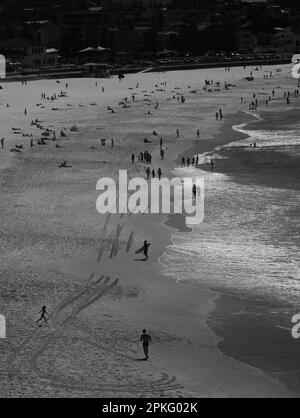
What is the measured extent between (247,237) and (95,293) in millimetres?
6693

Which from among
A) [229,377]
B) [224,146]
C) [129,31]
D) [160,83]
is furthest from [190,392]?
[129,31]

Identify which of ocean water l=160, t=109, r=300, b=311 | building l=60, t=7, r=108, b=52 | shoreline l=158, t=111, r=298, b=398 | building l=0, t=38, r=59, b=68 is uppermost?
building l=60, t=7, r=108, b=52

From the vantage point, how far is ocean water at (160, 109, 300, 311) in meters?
23.1

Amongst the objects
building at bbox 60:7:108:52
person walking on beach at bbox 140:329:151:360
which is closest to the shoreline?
person walking on beach at bbox 140:329:151:360

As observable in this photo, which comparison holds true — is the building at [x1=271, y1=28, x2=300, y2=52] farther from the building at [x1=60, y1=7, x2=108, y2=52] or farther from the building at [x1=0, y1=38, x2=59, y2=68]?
the building at [x1=0, y1=38, x2=59, y2=68]

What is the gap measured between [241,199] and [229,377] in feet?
54.2

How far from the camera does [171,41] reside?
477 ft

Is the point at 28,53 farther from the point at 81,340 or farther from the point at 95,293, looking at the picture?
the point at 81,340

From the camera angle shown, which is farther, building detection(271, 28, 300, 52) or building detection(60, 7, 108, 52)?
building detection(271, 28, 300, 52)

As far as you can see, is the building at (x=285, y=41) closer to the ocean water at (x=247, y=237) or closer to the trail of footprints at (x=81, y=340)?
the ocean water at (x=247, y=237)

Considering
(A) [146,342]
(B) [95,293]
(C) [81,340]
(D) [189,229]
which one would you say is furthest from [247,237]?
(A) [146,342]

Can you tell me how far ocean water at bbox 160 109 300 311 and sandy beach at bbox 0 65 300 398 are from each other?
1.69 feet

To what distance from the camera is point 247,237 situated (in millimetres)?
27469

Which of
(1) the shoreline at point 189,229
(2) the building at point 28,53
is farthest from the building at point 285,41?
(1) the shoreline at point 189,229
